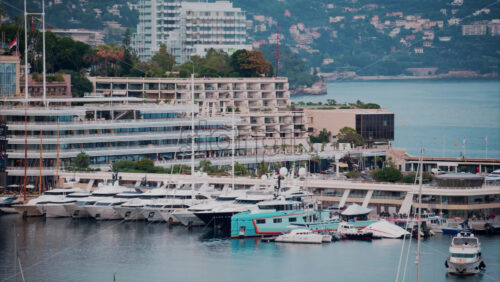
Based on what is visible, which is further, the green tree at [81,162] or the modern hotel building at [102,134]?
the green tree at [81,162]

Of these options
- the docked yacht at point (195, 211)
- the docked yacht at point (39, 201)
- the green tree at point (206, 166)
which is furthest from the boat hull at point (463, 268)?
the green tree at point (206, 166)

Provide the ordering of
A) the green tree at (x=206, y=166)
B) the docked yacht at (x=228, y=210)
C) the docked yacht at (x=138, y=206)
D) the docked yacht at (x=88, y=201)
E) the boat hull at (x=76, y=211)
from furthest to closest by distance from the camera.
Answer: the green tree at (x=206, y=166)
the boat hull at (x=76, y=211)
the docked yacht at (x=88, y=201)
the docked yacht at (x=138, y=206)
the docked yacht at (x=228, y=210)

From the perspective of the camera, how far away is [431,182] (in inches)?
3017

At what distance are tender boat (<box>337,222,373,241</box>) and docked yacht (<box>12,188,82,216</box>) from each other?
21110 millimetres

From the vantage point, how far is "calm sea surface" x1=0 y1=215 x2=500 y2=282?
53156mm

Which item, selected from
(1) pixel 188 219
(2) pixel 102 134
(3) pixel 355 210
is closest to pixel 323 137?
(2) pixel 102 134

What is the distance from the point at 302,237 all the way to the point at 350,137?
4241 cm

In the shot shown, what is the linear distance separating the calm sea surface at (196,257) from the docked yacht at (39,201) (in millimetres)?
5456

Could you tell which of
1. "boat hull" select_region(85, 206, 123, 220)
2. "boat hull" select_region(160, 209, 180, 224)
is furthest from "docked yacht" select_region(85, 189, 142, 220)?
"boat hull" select_region(160, 209, 180, 224)

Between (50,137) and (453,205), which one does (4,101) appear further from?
(453,205)

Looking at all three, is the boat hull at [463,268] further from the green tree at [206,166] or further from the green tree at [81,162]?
the green tree at [81,162]

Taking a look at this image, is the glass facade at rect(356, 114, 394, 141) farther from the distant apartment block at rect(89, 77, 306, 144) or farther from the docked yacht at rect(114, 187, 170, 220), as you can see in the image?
the docked yacht at rect(114, 187, 170, 220)

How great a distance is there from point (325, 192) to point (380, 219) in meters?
7.09

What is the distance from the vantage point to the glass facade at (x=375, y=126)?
107m
